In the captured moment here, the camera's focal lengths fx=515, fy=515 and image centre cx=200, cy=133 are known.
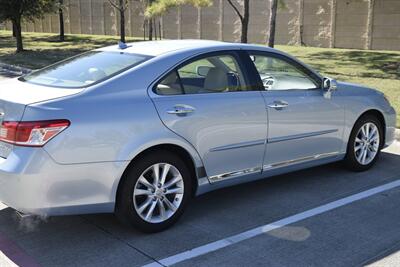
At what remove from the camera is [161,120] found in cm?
426

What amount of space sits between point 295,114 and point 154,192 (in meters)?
1.75

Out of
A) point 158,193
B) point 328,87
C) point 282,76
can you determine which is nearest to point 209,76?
point 282,76

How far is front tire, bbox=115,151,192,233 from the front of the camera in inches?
164

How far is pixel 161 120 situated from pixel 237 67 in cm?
112

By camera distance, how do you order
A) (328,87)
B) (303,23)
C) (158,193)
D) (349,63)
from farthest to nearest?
(303,23) → (349,63) → (328,87) → (158,193)

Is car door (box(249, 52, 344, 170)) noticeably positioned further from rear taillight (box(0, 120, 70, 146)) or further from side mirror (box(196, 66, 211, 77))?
rear taillight (box(0, 120, 70, 146))

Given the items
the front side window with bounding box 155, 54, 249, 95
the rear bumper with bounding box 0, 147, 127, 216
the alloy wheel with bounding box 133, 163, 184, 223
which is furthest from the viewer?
the front side window with bounding box 155, 54, 249, 95

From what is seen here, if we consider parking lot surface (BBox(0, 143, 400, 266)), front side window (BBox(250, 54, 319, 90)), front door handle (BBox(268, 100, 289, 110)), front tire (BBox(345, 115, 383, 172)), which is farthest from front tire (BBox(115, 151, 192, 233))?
front tire (BBox(345, 115, 383, 172))

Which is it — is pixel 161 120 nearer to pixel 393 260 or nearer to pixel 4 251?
pixel 4 251

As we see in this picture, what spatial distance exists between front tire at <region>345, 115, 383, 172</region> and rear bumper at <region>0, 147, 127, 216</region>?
305 centimetres

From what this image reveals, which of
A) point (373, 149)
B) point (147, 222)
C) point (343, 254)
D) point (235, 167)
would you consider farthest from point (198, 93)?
point (373, 149)

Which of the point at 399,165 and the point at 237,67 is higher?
the point at 237,67

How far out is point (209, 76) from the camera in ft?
16.1

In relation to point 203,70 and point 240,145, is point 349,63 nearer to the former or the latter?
point 203,70
